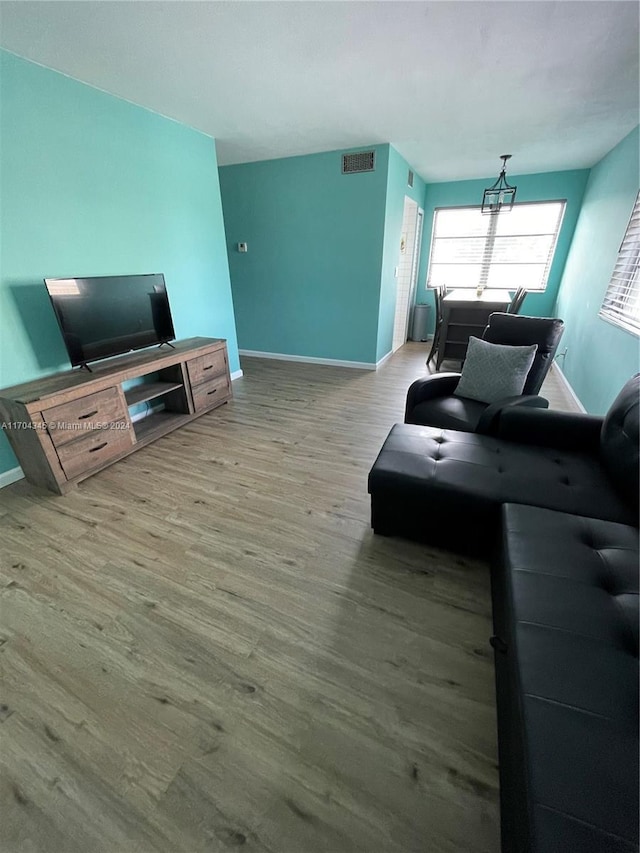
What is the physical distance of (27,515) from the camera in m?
2.05

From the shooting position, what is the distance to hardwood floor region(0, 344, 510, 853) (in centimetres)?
93

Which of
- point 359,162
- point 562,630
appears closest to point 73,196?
point 359,162

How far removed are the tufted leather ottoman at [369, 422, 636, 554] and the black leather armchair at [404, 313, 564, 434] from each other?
350mm

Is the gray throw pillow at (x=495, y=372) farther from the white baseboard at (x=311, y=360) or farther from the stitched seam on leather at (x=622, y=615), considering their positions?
the white baseboard at (x=311, y=360)

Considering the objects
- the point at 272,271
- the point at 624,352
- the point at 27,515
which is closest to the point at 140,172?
the point at 272,271

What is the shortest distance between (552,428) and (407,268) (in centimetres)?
443

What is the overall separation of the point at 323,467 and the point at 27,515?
1.86m

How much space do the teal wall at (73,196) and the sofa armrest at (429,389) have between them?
2.42 metres

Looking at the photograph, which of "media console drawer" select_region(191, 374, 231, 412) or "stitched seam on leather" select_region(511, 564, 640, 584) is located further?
"media console drawer" select_region(191, 374, 231, 412)

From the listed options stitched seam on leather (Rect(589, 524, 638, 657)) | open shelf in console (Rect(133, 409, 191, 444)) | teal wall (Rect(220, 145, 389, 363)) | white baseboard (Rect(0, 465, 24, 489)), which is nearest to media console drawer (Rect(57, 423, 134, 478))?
open shelf in console (Rect(133, 409, 191, 444))

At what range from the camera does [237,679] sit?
124 centimetres

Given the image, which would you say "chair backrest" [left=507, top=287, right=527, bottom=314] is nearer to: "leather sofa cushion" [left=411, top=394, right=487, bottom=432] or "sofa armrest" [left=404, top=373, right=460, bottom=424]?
"sofa armrest" [left=404, top=373, right=460, bottom=424]

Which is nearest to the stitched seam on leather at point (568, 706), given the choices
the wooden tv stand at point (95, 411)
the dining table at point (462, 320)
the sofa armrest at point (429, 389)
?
the sofa armrest at point (429, 389)

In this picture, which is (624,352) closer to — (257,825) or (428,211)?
(257,825)
